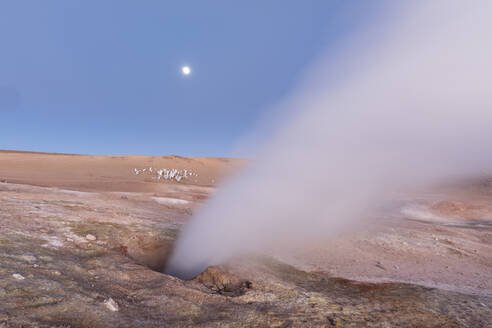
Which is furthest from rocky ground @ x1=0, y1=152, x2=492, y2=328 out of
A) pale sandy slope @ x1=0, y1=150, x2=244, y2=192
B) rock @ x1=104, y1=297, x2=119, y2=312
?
pale sandy slope @ x1=0, y1=150, x2=244, y2=192

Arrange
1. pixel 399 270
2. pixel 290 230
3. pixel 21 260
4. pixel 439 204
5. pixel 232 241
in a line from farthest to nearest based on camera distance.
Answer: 1. pixel 439 204
2. pixel 290 230
3. pixel 232 241
4. pixel 399 270
5. pixel 21 260

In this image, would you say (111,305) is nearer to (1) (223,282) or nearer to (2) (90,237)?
(1) (223,282)

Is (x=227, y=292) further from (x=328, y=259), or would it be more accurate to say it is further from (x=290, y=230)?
(x=290, y=230)

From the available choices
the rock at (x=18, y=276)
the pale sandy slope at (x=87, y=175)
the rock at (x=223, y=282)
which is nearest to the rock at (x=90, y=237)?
the rock at (x=18, y=276)

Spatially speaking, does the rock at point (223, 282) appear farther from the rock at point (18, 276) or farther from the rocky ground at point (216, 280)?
the rock at point (18, 276)

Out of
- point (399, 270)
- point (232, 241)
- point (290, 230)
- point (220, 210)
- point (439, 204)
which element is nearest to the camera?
point (399, 270)

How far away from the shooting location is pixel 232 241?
5.09 metres

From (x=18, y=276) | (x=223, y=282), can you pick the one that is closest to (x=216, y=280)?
(x=223, y=282)

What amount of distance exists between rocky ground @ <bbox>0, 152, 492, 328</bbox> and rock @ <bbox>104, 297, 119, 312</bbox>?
0.01 metres

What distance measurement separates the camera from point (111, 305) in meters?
2.24

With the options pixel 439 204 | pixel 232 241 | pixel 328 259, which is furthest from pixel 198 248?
pixel 439 204

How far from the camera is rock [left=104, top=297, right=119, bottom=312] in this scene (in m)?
2.22

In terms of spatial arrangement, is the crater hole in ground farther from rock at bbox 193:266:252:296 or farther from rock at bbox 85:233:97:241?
rock at bbox 85:233:97:241

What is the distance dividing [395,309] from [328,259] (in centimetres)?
180
